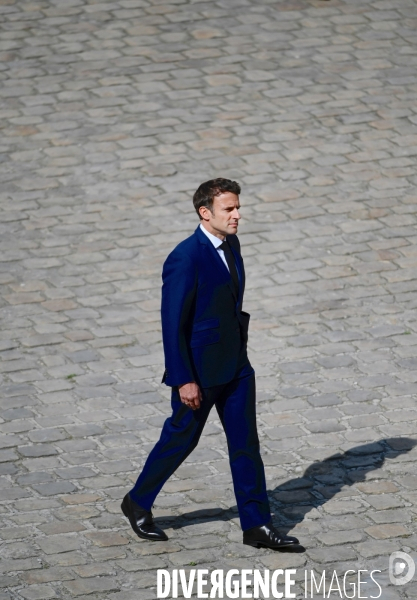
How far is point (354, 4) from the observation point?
13812 mm

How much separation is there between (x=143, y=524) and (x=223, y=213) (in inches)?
70.0

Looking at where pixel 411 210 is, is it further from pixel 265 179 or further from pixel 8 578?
pixel 8 578

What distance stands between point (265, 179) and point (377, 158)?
1.27 m

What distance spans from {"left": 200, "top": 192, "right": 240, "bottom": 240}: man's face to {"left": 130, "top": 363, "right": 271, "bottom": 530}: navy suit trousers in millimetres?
805

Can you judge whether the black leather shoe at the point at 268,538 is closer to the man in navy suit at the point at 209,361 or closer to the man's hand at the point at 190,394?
the man in navy suit at the point at 209,361

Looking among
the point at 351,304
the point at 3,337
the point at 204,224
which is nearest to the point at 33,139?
the point at 3,337

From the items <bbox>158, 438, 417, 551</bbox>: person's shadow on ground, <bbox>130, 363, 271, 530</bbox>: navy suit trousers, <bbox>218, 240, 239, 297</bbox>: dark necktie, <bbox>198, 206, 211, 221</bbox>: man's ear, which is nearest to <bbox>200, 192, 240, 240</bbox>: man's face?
<bbox>198, 206, 211, 221</bbox>: man's ear

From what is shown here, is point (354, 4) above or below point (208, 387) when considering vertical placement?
above

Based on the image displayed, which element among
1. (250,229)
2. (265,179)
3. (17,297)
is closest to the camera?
(17,297)

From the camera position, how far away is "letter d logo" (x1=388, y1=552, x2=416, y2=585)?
17.3 feet

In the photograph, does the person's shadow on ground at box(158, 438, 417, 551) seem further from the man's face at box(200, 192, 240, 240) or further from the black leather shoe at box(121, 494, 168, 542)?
the man's face at box(200, 192, 240, 240)

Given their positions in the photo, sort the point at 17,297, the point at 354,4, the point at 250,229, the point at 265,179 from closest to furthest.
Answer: the point at 17,297 < the point at 250,229 < the point at 265,179 < the point at 354,4

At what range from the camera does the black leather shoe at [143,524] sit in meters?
5.71

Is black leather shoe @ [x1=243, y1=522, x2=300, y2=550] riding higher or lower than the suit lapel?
lower
